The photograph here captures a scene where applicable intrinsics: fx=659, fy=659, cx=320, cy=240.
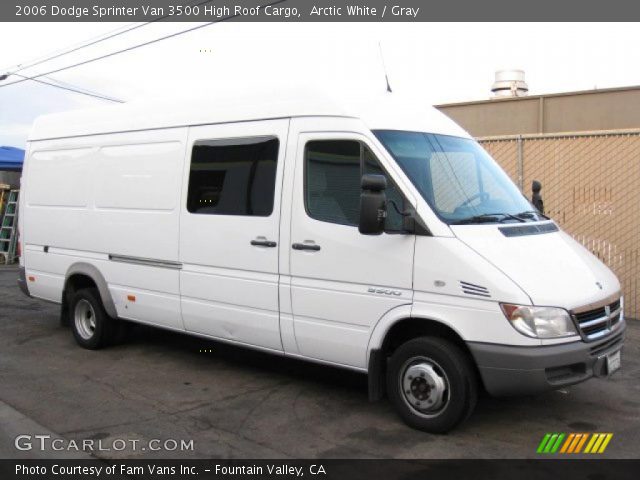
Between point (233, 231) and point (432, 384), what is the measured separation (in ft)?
7.37

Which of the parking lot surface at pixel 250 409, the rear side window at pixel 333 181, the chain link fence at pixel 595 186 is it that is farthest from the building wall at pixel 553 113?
the rear side window at pixel 333 181

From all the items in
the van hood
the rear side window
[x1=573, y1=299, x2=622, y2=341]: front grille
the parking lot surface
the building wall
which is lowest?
the parking lot surface

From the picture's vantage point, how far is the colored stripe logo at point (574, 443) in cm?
463

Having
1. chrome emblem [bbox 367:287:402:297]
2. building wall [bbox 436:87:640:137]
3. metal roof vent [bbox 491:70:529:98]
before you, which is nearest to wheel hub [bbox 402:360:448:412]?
chrome emblem [bbox 367:287:402:297]

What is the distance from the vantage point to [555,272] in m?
4.71

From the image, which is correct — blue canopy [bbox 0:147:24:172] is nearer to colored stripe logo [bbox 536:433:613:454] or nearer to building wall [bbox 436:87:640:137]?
building wall [bbox 436:87:640:137]

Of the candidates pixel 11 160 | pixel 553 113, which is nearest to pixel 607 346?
pixel 553 113

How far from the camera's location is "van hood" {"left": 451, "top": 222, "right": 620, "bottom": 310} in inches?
177

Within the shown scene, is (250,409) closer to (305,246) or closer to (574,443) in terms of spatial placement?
(305,246)

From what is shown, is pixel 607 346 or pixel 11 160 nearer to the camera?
pixel 607 346

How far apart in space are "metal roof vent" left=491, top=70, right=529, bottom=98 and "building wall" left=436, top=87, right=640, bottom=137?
584 centimetres

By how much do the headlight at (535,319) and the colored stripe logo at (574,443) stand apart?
2.79ft

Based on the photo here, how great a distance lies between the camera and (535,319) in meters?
4.41

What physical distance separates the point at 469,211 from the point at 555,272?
2.54 ft
